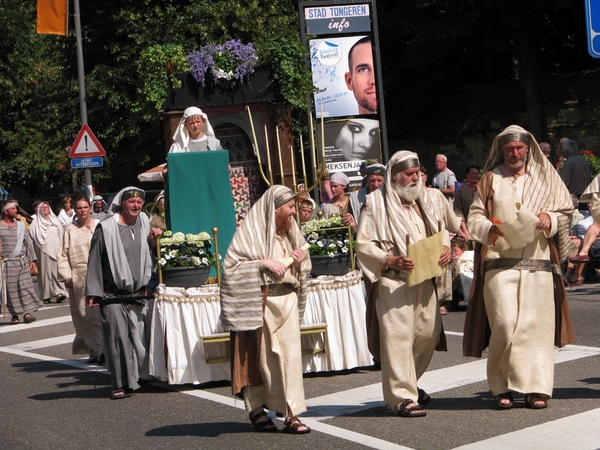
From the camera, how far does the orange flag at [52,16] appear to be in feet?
88.2

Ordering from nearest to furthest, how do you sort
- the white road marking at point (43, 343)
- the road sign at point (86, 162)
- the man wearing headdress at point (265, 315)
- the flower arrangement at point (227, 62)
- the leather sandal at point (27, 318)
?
the man wearing headdress at point (265, 315) → the white road marking at point (43, 343) → the flower arrangement at point (227, 62) → the leather sandal at point (27, 318) → the road sign at point (86, 162)

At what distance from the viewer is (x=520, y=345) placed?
7641 mm

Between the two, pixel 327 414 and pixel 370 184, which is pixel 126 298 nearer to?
pixel 327 414

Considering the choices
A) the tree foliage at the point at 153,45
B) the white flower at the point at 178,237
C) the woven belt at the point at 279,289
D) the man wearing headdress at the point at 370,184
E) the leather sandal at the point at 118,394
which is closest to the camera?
the woven belt at the point at 279,289

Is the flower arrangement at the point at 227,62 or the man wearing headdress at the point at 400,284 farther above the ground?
the flower arrangement at the point at 227,62

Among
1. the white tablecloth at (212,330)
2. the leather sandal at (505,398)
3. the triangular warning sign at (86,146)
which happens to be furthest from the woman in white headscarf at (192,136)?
the triangular warning sign at (86,146)

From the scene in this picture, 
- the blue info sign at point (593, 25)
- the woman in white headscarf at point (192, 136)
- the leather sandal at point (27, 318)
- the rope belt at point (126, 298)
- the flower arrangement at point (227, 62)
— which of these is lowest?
the leather sandal at point (27, 318)

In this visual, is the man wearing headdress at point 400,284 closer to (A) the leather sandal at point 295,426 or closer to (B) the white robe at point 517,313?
(B) the white robe at point 517,313

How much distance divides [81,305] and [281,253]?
4.96 m

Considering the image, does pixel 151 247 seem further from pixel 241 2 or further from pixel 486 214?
pixel 241 2

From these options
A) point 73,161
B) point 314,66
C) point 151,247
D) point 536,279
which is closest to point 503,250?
point 536,279

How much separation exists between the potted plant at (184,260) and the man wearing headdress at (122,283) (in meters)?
0.14

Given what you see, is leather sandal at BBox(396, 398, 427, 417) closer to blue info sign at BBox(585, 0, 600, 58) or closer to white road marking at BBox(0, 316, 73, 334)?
blue info sign at BBox(585, 0, 600, 58)

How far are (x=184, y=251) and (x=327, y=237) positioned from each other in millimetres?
1396
